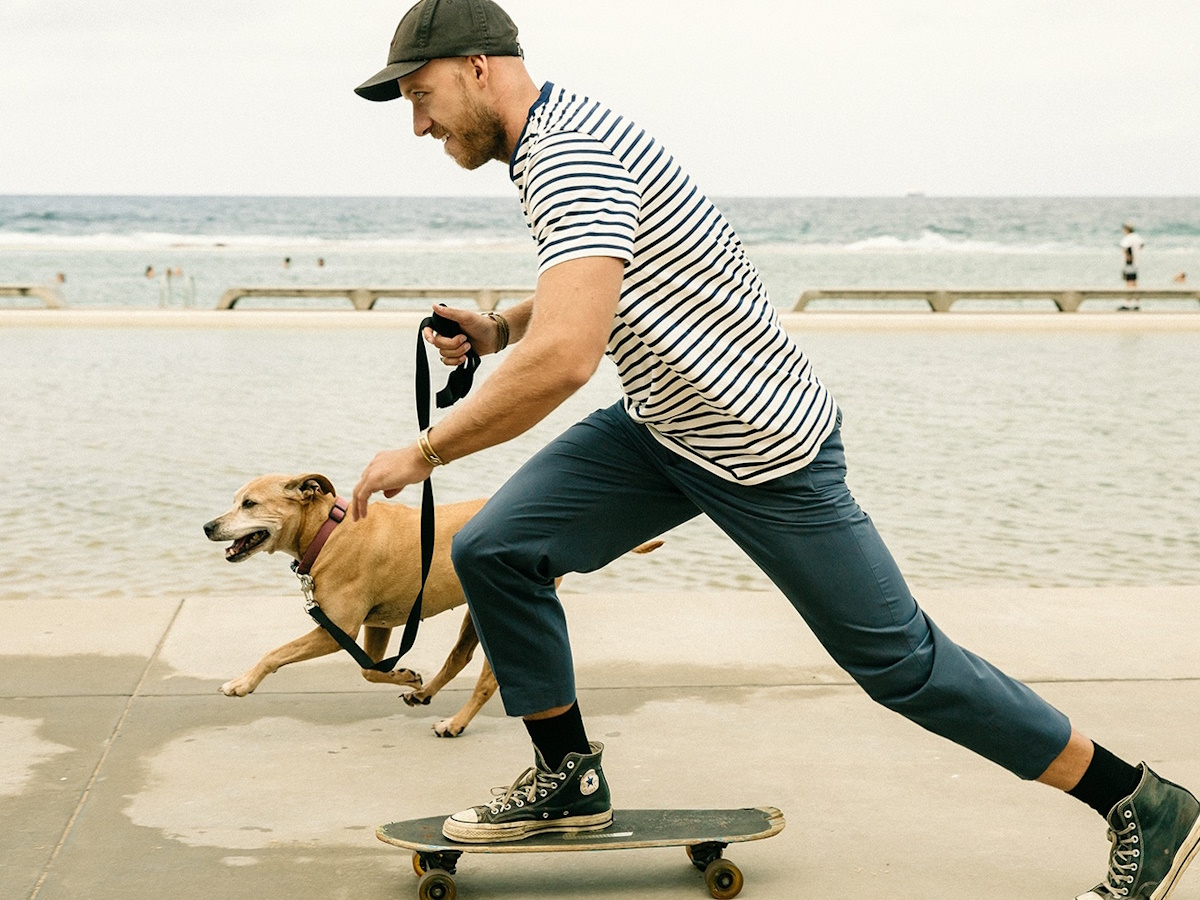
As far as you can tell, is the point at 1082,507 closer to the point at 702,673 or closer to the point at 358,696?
the point at 702,673

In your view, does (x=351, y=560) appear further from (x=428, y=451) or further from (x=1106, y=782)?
(x=1106, y=782)

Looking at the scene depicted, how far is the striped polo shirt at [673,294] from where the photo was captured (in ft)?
9.05

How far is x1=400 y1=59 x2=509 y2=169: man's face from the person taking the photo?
2.91m

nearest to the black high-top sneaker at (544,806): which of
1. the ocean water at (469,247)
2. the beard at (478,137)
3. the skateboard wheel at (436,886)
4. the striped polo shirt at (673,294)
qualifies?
the skateboard wheel at (436,886)

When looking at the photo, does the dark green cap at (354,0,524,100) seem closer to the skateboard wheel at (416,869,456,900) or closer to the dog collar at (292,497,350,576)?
the skateboard wheel at (416,869,456,900)

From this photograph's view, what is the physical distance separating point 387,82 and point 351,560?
6.99 feet

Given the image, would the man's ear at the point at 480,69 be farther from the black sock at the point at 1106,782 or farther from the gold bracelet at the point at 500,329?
the black sock at the point at 1106,782

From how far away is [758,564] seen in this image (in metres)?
3.15

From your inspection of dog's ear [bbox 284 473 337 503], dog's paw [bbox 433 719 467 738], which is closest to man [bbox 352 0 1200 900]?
dog's paw [bbox 433 719 467 738]

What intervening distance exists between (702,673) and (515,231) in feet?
247

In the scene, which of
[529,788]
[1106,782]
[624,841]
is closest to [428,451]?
[529,788]

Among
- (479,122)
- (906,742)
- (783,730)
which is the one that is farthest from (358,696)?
(479,122)

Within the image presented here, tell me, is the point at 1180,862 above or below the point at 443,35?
below

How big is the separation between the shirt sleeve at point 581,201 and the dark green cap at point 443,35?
0.29 meters
